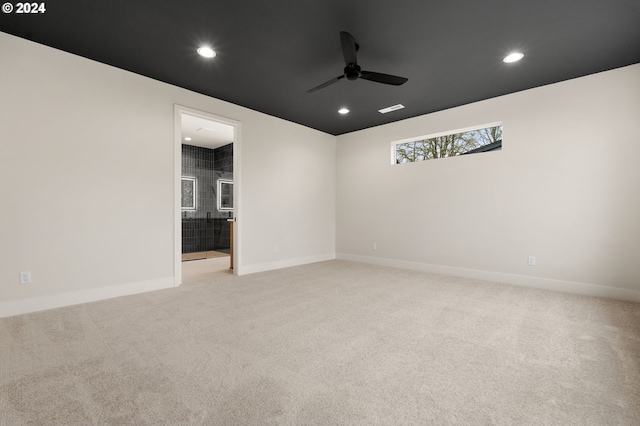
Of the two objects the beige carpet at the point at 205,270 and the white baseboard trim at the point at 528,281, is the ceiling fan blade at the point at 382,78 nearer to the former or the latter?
the white baseboard trim at the point at 528,281

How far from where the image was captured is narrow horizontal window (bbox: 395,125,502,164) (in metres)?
4.15

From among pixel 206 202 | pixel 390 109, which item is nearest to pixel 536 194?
pixel 390 109

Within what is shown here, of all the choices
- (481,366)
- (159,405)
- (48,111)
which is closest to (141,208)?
(48,111)

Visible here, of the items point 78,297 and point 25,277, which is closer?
point 25,277

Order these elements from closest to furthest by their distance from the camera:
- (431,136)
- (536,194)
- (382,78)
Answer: (382,78)
(536,194)
(431,136)

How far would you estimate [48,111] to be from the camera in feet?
9.13

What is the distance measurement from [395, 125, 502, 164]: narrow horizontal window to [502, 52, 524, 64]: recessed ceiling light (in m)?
1.22

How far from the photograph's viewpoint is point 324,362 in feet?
5.96

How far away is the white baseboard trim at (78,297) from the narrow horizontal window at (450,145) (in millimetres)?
4348

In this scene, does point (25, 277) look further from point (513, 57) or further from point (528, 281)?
point (528, 281)

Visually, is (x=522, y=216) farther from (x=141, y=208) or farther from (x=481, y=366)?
(x=141, y=208)

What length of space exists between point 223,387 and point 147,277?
249 cm

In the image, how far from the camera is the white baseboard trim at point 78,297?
2.59 metres

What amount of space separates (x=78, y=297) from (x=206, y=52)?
295 cm
